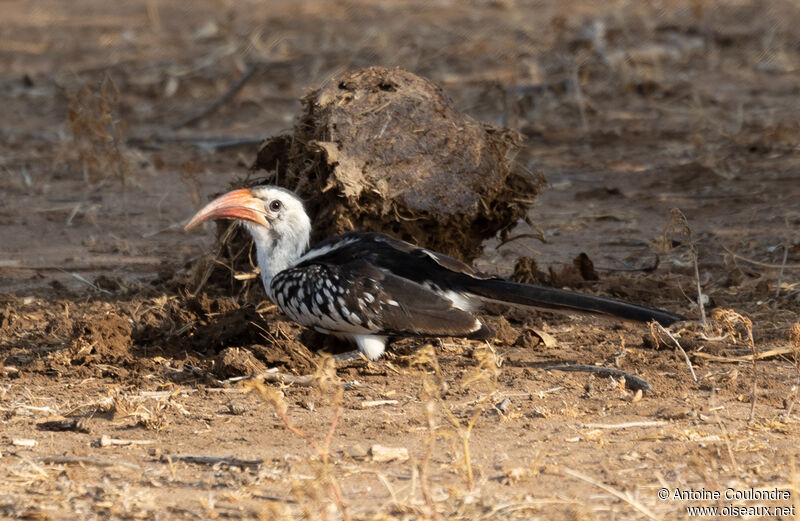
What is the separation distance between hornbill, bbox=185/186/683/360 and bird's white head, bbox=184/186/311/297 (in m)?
0.04

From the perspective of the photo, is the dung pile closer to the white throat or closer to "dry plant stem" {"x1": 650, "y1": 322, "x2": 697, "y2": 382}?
the white throat

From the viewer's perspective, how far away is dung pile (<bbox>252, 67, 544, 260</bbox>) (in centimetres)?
542

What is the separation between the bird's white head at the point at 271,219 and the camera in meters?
5.30

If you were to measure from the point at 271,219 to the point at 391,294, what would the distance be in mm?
830

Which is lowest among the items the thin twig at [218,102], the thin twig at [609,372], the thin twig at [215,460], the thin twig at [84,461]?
the thin twig at [218,102]

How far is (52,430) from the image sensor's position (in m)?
4.25

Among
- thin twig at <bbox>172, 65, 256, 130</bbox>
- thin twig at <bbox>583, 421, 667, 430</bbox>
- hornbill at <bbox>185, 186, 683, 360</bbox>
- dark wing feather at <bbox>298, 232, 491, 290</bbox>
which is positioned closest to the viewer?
thin twig at <bbox>583, 421, 667, 430</bbox>

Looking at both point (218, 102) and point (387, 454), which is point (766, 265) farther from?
point (218, 102)

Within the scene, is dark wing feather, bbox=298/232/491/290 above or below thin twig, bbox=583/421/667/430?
above

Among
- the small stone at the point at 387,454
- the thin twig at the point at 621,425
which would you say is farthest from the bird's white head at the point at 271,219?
the thin twig at the point at 621,425

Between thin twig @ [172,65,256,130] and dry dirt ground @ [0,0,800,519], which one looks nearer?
dry dirt ground @ [0,0,800,519]

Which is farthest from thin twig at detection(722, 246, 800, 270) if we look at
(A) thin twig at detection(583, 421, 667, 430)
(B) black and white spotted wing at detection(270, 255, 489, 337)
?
(A) thin twig at detection(583, 421, 667, 430)

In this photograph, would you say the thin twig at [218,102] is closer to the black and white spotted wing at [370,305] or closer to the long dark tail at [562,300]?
the black and white spotted wing at [370,305]

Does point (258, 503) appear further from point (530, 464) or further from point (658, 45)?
point (658, 45)
